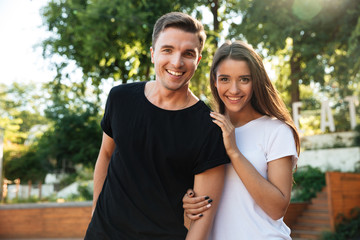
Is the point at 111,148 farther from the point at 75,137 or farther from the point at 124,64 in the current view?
the point at 75,137

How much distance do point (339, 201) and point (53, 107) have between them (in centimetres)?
1549

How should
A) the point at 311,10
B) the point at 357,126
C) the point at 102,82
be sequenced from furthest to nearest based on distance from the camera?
the point at 357,126 → the point at 102,82 → the point at 311,10

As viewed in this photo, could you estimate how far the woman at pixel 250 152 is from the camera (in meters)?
2.21

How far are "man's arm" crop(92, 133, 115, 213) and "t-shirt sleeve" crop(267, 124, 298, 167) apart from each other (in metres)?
0.94

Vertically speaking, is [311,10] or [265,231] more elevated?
[311,10]

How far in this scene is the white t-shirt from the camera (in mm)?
2276

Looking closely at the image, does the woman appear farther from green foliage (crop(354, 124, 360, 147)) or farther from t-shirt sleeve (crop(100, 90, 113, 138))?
green foliage (crop(354, 124, 360, 147))

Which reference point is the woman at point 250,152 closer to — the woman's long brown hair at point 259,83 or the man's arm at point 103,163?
the woman's long brown hair at point 259,83

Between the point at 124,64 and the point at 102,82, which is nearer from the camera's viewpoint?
the point at 124,64

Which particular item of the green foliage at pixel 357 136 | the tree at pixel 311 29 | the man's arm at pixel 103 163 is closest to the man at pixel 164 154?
the man's arm at pixel 103 163

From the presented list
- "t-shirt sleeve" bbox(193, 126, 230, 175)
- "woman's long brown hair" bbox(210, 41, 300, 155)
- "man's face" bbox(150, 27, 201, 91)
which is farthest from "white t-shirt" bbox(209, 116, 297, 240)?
"man's face" bbox(150, 27, 201, 91)

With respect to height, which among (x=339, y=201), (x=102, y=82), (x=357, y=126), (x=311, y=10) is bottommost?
(x=339, y=201)

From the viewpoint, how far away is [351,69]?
1348 cm

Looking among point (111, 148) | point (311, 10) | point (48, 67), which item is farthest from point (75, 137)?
point (111, 148)
